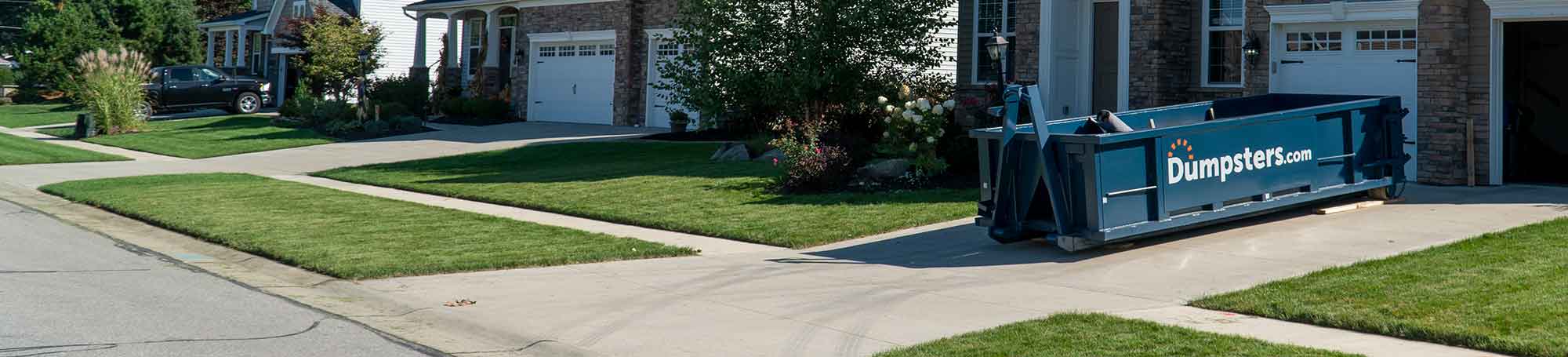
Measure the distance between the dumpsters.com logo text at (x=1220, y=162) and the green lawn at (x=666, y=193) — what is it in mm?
3076

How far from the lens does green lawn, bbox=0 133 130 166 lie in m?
25.2

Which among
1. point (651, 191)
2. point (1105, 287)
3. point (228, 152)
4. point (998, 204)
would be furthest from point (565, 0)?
point (1105, 287)

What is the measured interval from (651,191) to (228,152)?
44.5 ft

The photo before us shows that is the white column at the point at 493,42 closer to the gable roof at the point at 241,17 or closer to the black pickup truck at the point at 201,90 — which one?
the black pickup truck at the point at 201,90

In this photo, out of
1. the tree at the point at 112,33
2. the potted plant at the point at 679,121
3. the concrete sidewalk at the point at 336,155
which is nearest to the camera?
the concrete sidewalk at the point at 336,155

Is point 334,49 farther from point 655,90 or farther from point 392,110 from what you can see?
point 655,90

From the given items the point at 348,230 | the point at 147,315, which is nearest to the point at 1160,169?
the point at 147,315

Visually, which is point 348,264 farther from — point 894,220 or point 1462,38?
point 1462,38

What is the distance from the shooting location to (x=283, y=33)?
143 feet

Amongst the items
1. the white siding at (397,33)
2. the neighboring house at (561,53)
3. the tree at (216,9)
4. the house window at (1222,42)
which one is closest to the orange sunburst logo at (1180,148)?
the house window at (1222,42)

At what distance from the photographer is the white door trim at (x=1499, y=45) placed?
14555 millimetres

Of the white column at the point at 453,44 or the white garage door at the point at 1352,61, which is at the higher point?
the white column at the point at 453,44

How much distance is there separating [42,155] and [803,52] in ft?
54.5

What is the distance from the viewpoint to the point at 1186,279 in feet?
33.1
